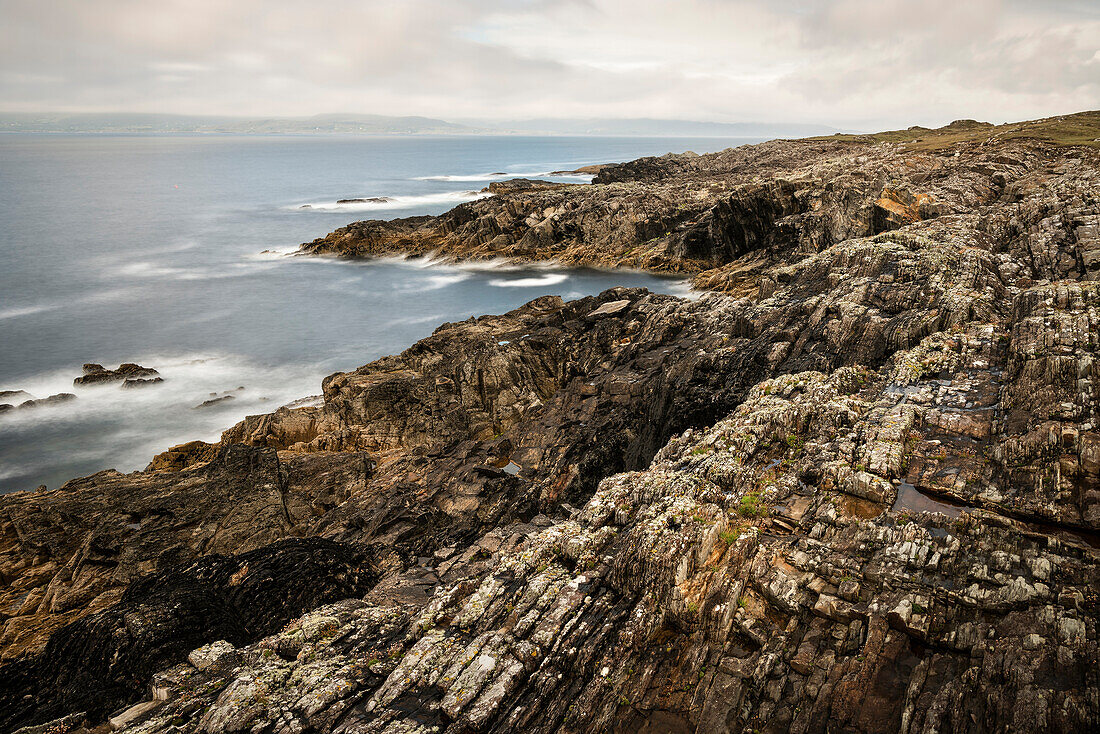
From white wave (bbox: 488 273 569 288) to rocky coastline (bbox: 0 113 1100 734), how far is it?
40.5 meters

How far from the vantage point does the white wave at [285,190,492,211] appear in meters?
142

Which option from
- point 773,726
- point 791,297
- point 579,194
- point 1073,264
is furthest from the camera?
point 579,194

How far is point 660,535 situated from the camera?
44.6 feet

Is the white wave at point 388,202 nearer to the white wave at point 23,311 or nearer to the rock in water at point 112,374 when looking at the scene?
the white wave at point 23,311

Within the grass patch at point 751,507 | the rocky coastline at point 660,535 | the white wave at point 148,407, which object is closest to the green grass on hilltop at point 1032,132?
the rocky coastline at point 660,535

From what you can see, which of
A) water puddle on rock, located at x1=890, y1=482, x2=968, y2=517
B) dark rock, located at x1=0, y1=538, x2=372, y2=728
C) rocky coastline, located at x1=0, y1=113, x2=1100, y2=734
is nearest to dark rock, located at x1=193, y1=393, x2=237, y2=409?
rocky coastline, located at x1=0, y1=113, x2=1100, y2=734

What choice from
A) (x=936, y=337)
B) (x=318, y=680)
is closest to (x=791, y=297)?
(x=936, y=337)

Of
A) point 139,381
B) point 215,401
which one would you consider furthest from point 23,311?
point 215,401

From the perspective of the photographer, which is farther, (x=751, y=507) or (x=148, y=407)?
(x=148, y=407)

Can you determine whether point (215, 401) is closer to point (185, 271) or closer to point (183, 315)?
point (183, 315)

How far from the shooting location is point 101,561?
23031 mm

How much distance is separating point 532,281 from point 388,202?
86.1 metres

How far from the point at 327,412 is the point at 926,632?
109 ft

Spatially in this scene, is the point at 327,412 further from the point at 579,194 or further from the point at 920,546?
the point at 579,194
